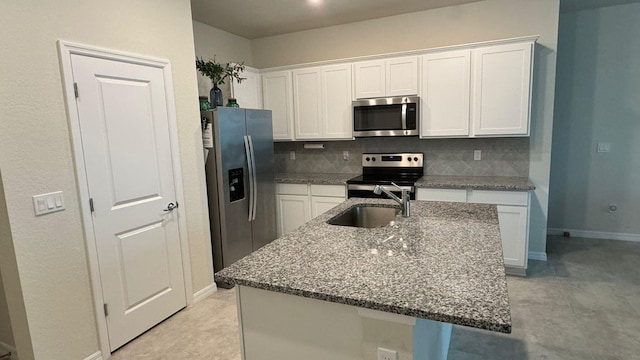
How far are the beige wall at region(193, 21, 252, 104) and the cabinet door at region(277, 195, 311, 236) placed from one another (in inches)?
55.2

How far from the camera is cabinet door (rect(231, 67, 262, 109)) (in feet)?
13.4

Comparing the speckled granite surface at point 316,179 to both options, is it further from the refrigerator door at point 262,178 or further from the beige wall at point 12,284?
the beige wall at point 12,284

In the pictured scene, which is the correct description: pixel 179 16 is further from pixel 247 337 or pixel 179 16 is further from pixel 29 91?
pixel 247 337

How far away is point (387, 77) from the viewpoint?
12.8 ft

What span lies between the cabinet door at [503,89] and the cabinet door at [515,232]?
76 cm

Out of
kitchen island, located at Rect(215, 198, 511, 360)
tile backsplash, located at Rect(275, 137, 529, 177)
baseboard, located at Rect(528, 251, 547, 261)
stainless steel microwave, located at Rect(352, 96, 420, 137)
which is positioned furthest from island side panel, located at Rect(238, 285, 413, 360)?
baseboard, located at Rect(528, 251, 547, 261)

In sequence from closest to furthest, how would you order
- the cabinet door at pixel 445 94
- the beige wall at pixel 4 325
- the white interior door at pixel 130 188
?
the white interior door at pixel 130 188 < the beige wall at pixel 4 325 < the cabinet door at pixel 445 94

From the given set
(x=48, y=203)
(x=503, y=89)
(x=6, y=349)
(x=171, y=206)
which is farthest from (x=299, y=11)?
(x=6, y=349)

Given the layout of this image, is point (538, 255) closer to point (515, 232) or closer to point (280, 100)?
point (515, 232)

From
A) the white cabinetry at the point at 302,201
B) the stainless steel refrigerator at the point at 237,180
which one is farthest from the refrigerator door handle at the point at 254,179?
the white cabinetry at the point at 302,201

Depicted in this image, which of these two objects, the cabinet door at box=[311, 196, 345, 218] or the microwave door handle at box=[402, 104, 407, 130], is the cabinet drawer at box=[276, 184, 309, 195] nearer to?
the cabinet door at box=[311, 196, 345, 218]

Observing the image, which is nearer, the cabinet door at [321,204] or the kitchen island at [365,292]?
the kitchen island at [365,292]

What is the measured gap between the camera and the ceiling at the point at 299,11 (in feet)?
11.8

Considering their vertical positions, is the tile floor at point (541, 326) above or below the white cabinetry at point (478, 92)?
below
